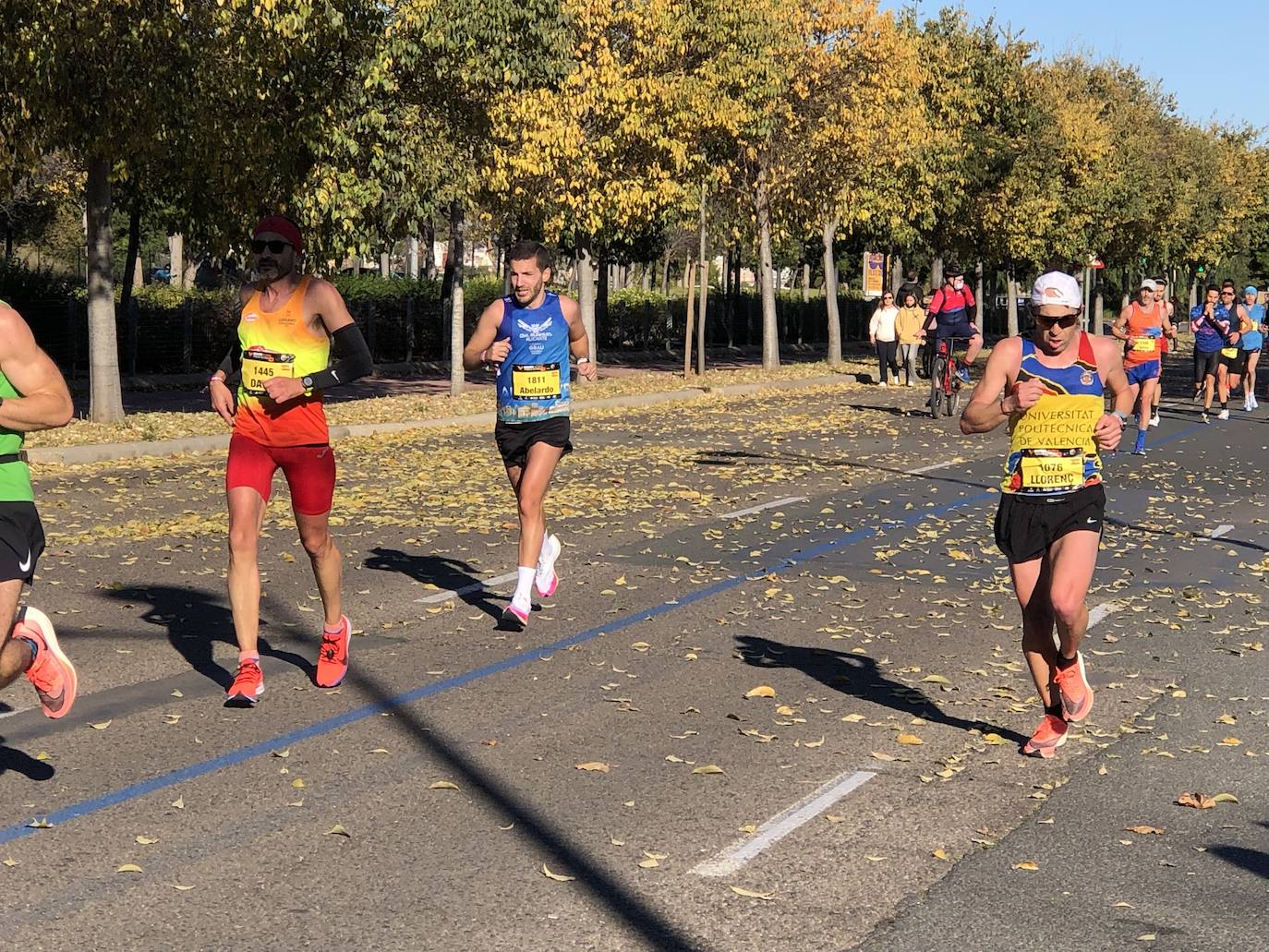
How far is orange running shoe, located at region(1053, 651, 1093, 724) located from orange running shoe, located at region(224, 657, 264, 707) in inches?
131

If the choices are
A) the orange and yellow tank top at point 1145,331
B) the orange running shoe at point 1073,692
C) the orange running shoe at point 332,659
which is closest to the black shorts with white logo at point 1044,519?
the orange running shoe at point 1073,692

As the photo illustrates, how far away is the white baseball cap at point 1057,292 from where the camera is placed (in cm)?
657

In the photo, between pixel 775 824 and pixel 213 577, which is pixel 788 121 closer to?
pixel 213 577

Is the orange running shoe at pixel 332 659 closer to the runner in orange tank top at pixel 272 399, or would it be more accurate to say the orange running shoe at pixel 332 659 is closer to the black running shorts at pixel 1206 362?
the runner in orange tank top at pixel 272 399

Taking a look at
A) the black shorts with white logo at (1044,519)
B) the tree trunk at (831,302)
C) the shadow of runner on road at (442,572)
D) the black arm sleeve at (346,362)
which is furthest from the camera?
the tree trunk at (831,302)

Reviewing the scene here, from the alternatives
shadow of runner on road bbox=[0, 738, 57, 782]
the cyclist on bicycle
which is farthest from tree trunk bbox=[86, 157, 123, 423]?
shadow of runner on road bbox=[0, 738, 57, 782]

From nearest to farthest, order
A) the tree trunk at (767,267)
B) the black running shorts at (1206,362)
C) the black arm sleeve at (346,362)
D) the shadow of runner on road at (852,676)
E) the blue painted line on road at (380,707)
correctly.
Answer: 1. the blue painted line on road at (380,707)
2. the black arm sleeve at (346,362)
3. the shadow of runner on road at (852,676)
4. the black running shorts at (1206,362)
5. the tree trunk at (767,267)

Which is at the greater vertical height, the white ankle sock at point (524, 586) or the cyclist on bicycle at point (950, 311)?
the cyclist on bicycle at point (950, 311)

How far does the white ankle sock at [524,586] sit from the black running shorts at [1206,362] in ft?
63.6

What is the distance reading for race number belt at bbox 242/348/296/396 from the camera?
736 cm

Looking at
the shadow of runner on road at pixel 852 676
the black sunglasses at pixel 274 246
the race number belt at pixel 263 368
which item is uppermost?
the black sunglasses at pixel 274 246

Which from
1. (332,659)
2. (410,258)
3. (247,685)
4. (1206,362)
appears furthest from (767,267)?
(410,258)

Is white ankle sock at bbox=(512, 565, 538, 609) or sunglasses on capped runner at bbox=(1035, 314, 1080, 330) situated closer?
sunglasses on capped runner at bbox=(1035, 314, 1080, 330)

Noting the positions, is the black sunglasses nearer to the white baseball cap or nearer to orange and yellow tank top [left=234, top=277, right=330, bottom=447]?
orange and yellow tank top [left=234, top=277, right=330, bottom=447]
